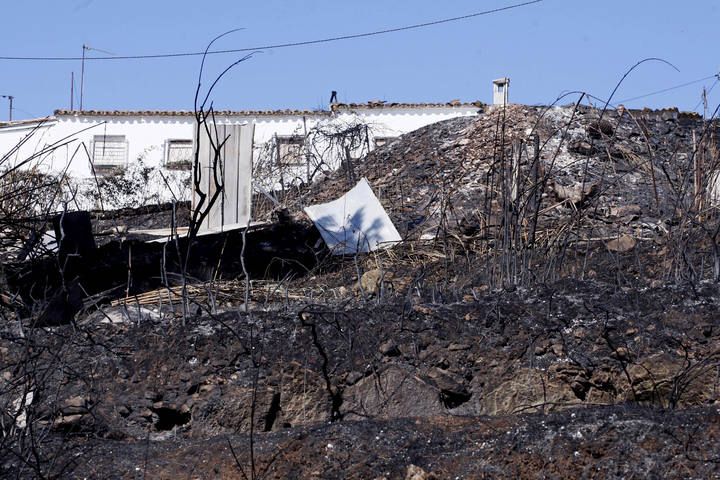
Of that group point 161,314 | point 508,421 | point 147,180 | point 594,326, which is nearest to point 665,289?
point 594,326

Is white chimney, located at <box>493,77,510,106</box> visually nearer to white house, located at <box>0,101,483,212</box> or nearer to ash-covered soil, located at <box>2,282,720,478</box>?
white house, located at <box>0,101,483,212</box>

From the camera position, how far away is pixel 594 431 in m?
3.50

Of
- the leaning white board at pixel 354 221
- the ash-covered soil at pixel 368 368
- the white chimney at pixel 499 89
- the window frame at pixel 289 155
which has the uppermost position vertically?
the white chimney at pixel 499 89

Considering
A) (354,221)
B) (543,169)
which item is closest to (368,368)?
(354,221)

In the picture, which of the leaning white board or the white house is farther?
the white house

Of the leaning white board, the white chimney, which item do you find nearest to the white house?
the white chimney

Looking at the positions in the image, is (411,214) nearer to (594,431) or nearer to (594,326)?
(594,326)

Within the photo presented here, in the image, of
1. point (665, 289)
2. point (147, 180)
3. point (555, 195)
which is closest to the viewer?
point (665, 289)

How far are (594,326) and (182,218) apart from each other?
9109mm

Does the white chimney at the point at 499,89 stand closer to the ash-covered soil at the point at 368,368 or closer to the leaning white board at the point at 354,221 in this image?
the leaning white board at the point at 354,221

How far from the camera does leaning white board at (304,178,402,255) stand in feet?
31.3

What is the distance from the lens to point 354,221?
9828mm

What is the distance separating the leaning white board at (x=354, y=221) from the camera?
376 inches

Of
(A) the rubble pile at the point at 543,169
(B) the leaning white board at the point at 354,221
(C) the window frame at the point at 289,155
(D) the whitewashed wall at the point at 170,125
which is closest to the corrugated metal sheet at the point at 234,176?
(B) the leaning white board at the point at 354,221
